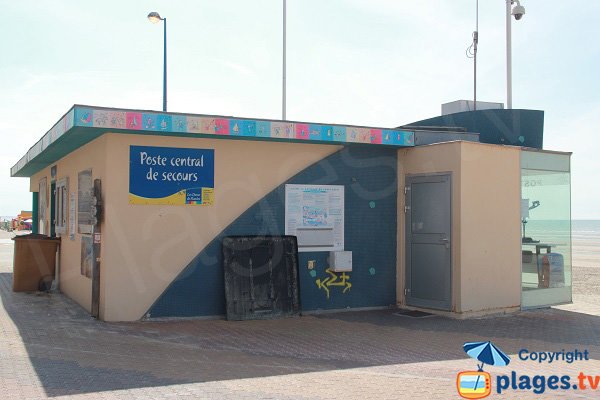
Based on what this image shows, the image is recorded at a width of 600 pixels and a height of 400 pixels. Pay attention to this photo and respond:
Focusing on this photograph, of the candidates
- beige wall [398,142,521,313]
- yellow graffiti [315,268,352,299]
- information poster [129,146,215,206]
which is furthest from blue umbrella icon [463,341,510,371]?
information poster [129,146,215,206]

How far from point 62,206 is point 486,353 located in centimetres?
947

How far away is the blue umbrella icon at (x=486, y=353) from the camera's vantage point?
7.30 meters

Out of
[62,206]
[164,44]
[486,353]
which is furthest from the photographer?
[164,44]

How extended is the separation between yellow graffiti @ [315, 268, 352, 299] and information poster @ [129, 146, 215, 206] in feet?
7.88

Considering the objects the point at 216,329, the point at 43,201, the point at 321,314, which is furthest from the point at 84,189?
the point at 43,201

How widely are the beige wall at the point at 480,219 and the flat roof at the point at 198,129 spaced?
2.59ft

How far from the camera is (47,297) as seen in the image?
39.7 feet

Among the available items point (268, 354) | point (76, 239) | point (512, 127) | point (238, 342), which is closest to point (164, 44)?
point (76, 239)

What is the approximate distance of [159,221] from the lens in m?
9.61

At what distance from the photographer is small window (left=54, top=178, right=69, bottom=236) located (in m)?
12.9

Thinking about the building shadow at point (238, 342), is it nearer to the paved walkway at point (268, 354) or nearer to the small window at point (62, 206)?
the paved walkway at point (268, 354)

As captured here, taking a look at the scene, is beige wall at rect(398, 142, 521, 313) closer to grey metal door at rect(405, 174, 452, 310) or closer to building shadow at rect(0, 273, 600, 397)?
grey metal door at rect(405, 174, 452, 310)

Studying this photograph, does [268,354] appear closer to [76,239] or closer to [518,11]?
[76,239]

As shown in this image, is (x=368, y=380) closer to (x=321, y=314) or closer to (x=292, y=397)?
(x=292, y=397)
